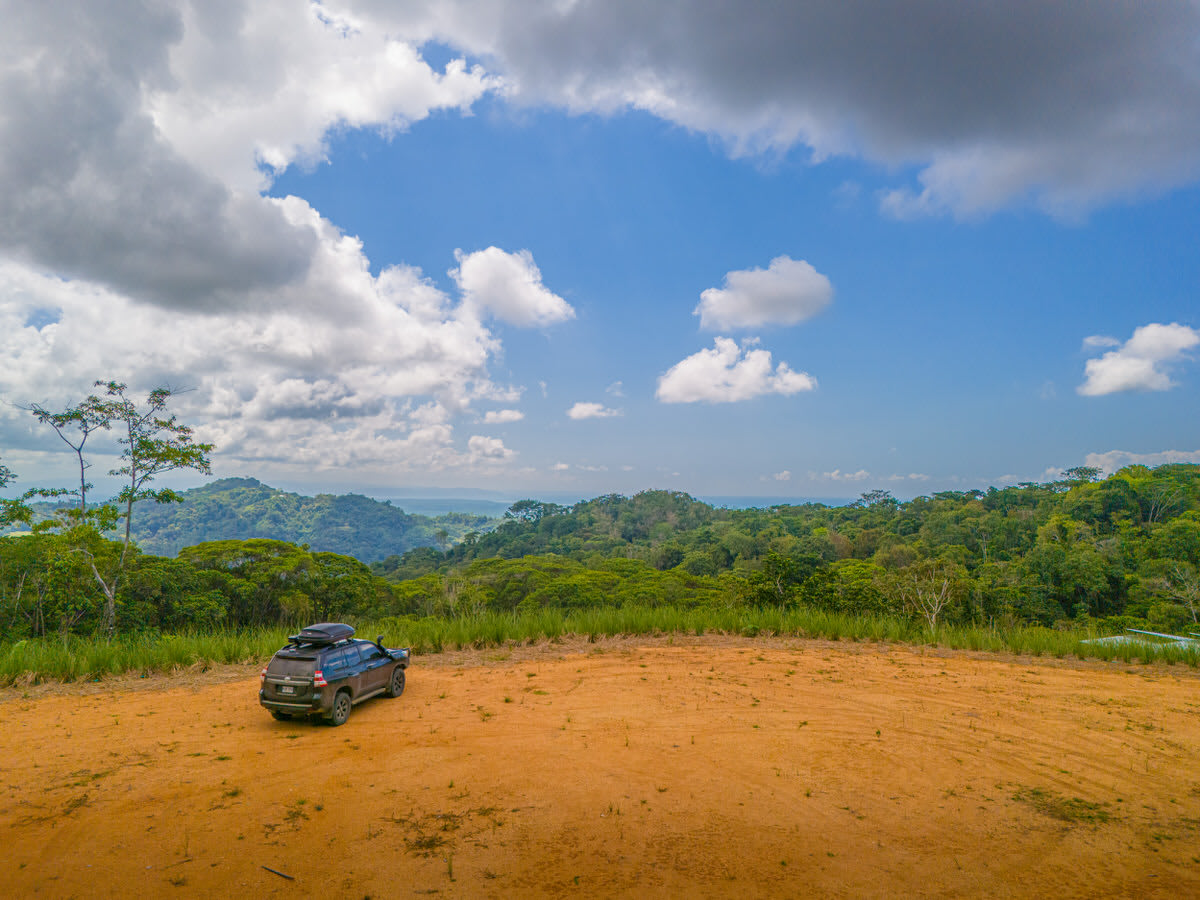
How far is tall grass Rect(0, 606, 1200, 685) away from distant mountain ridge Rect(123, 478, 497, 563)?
4445 inches

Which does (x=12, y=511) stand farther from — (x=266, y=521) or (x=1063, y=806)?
(x=266, y=521)

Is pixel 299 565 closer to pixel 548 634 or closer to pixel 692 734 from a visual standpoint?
Result: pixel 548 634

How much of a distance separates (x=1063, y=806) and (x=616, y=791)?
425cm

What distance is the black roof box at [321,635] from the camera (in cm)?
796

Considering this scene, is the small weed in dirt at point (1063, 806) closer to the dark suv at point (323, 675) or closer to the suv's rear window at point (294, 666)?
the dark suv at point (323, 675)

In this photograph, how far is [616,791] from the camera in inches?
232

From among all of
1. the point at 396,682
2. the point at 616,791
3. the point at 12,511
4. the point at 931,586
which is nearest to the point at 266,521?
the point at 12,511

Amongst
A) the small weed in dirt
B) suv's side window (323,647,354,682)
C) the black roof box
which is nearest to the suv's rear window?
suv's side window (323,647,354,682)

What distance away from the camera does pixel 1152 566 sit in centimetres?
4012

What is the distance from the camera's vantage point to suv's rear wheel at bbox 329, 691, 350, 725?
7746 millimetres

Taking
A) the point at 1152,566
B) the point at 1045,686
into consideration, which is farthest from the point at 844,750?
the point at 1152,566

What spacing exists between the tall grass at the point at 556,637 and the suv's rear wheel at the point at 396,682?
313 centimetres

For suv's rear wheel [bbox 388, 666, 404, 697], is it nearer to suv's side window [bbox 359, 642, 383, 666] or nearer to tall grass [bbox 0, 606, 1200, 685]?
suv's side window [bbox 359, 642, 383, 666]

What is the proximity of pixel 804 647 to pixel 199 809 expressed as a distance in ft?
35.4
